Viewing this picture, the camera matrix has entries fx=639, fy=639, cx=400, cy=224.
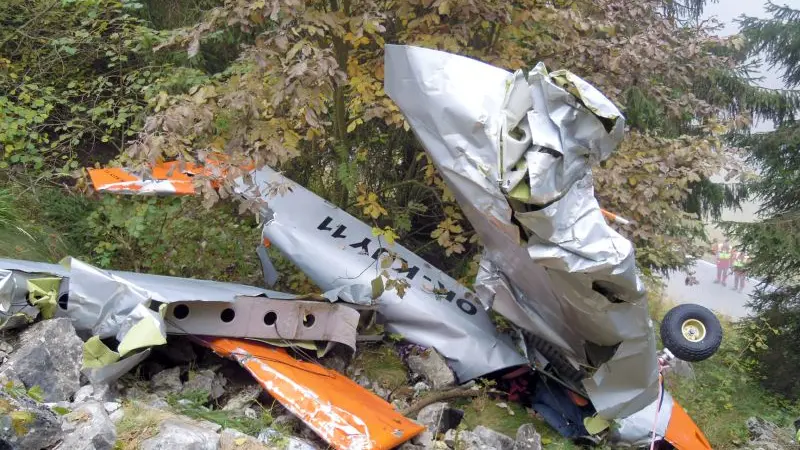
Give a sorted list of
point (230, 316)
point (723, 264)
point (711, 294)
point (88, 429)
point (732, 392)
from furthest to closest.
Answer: point (723, 264) → point (711, 294) → point (732, 392) → point (230, 316) → point (88, 429)

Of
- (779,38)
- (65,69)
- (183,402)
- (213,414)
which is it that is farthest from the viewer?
Answer: (779,38)

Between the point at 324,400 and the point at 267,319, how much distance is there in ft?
2.32

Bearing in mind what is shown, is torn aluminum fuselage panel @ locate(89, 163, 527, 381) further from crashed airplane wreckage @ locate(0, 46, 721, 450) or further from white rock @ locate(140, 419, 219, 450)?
white rock @ locate(140, 419, 219, 450)

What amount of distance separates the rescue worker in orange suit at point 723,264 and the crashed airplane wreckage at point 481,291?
1326 cm

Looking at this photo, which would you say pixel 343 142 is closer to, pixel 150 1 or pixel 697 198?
pixel 150 1

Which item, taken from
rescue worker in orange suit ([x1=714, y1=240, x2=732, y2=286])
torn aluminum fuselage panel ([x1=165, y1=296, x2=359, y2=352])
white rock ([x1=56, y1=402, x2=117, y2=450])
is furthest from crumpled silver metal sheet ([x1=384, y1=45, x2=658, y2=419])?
rescue worker in orange suit ([x1=714, y1=240, x2=732, y2=286])

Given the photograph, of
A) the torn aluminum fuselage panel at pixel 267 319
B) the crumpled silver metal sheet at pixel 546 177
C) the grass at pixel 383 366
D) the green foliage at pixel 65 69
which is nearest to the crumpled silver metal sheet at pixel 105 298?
the torn aluminum fuselage panel at pixel 267 319

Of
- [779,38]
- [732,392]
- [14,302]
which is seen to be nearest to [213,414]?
[14,302]

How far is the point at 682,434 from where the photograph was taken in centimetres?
426

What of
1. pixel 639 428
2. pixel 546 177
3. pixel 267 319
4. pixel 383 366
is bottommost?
pixel 383 366

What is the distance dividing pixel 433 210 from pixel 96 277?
3.09m

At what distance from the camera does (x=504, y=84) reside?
311 centimetres

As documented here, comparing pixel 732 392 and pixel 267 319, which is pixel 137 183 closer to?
pixel 267 319

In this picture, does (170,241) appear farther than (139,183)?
Yes
